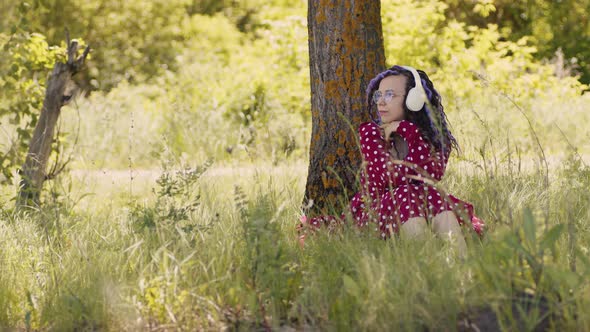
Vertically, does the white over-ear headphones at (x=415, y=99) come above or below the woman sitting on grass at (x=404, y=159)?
above

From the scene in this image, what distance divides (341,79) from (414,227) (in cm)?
125

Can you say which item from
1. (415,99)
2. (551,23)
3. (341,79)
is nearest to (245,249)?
(415,99)

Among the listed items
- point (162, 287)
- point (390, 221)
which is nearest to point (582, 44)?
point (390, 221)

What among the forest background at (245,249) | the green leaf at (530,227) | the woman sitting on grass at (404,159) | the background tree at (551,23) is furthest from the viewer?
the background tree at (551,23)

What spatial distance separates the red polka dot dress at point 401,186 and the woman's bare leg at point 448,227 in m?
0.03

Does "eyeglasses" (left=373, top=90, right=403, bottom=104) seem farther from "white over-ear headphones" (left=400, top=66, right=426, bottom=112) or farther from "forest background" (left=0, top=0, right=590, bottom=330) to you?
"forest background" (left=0, top=0, right=590, bottom=330)

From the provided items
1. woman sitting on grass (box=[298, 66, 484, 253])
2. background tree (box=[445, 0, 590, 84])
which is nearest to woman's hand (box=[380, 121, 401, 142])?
woman sitting on grass (box=[298, 66, 484, 253])

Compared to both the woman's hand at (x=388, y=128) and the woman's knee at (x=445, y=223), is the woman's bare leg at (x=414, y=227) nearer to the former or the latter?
the woman's knee at (x=445, y=223)

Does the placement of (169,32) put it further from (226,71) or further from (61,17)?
(226,71)

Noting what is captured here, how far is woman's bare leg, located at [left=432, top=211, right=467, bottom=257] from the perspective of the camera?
351 centimetres

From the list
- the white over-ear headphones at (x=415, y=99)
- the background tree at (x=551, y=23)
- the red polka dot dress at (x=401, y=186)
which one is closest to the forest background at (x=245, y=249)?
the red polka dot dress at (x=401, y=186)

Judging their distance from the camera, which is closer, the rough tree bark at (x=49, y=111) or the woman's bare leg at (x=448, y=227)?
the woman's bare leg at (x=448, y=227)

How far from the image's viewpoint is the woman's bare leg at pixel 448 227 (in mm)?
3512

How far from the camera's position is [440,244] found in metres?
3.61
